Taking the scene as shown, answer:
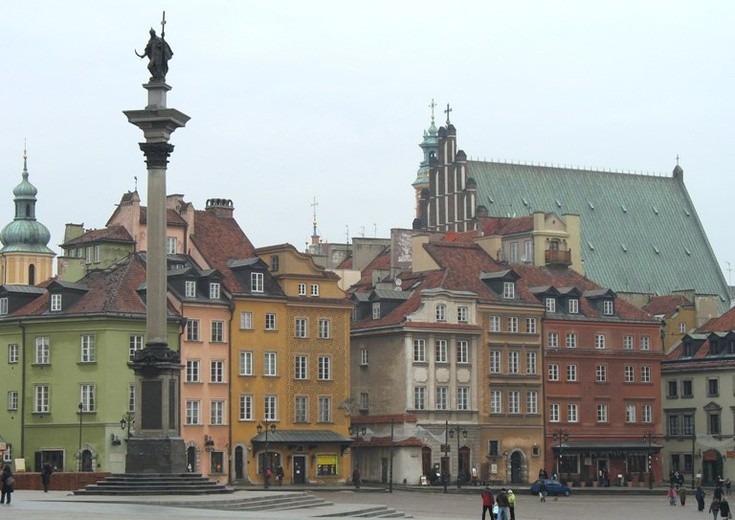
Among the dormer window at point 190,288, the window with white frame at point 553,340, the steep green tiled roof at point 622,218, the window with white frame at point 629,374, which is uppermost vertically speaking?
the steep green tiled roof at point 622,218

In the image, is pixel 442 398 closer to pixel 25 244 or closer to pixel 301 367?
pixel 301 367

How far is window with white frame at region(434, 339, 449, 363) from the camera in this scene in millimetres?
113812

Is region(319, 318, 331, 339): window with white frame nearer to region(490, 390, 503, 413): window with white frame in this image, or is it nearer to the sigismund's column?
region(490, 390, 503, 413): window with white frame

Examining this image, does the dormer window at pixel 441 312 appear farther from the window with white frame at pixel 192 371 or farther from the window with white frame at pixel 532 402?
the window with white frame at pixel 192 371

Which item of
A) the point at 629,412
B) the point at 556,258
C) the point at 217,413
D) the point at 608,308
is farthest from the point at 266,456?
the point at 556,258

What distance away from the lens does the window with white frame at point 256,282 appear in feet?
355

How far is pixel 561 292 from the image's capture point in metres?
121

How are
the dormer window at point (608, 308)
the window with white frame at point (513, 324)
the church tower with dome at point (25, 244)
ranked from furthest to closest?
1. the church tower with dome at point (25, 244)
2. the dormer window at point (608, 308)
3. the window with white frame at point (513, 324)

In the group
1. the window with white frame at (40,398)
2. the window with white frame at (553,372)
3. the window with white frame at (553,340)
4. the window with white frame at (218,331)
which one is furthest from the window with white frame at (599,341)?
the window with white frame at (40,398)

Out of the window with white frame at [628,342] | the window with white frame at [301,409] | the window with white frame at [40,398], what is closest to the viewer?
the window with white frame at [40,398]

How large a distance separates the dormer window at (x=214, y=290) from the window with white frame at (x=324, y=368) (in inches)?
313

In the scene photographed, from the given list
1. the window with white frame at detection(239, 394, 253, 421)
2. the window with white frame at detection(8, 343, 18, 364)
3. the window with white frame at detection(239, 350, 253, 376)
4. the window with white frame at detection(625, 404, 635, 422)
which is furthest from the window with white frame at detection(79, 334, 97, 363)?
the window with white frame at detection(625, 404, 635, 422)

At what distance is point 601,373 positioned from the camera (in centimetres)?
12175

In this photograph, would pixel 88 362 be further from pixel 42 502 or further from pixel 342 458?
pixel 42 502
